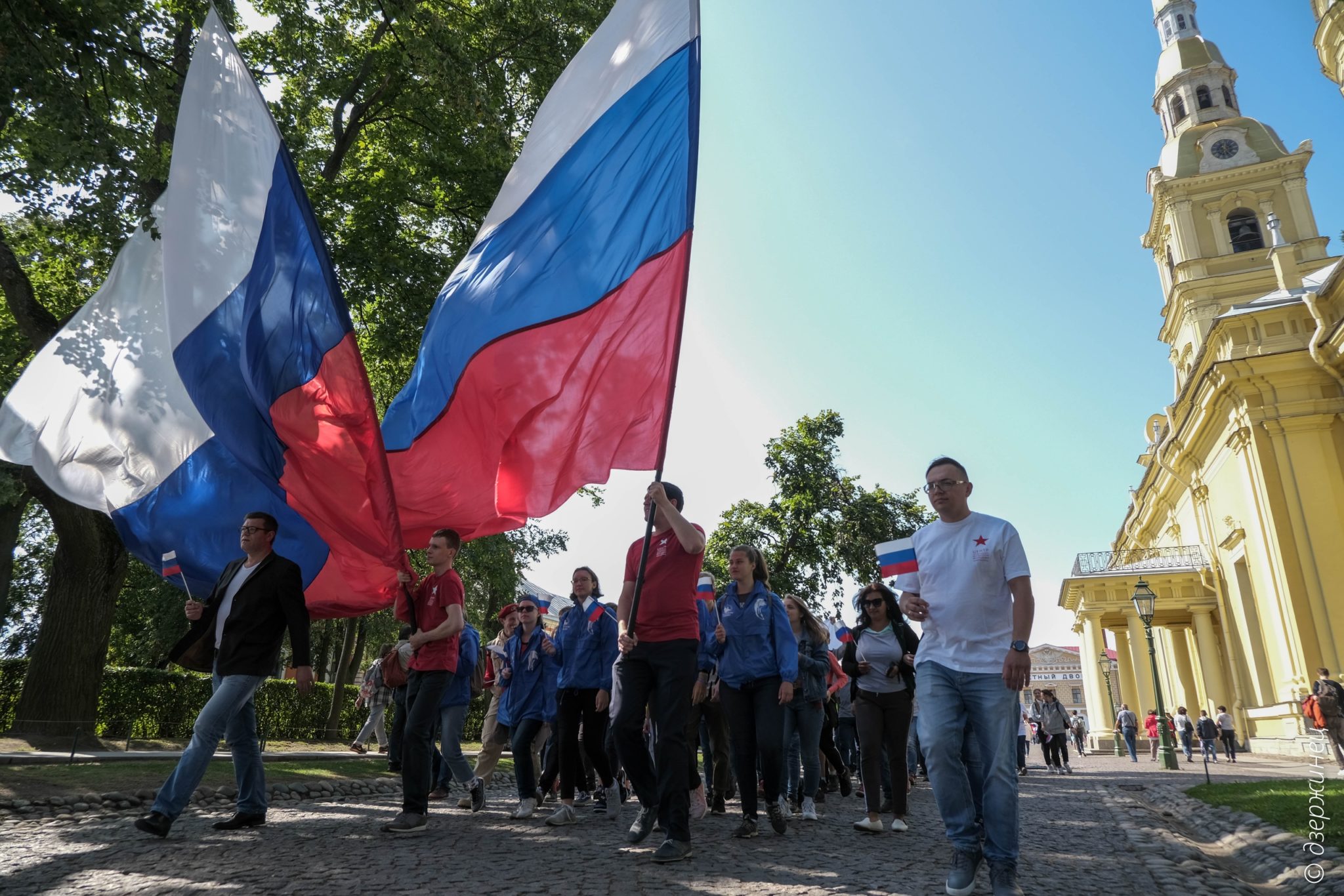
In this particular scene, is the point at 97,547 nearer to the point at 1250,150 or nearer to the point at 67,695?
the point at 67,695

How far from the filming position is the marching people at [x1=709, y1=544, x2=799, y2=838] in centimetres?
580

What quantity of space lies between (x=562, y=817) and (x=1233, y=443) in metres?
25.6

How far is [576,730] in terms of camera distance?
6926 mm

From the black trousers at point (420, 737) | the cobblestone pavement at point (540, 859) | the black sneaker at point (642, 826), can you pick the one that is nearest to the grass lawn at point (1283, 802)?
the cobblestone pavement at point (540, 859)

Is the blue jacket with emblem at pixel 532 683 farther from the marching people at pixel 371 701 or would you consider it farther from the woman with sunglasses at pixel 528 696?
the marching people at pixel 371 701

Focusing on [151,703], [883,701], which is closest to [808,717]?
[883,701]

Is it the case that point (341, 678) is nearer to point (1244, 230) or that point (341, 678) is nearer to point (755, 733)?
point (755, 733)

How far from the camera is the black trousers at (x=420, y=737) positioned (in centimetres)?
554

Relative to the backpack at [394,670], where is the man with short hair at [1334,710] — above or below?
above

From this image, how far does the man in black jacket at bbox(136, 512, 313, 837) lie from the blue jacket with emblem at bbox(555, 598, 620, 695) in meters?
2.03

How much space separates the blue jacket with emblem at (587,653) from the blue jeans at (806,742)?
158cm

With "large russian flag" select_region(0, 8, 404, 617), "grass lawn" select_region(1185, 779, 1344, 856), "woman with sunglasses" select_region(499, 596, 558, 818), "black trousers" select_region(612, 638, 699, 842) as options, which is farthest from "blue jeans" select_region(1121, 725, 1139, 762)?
"large russian flag" select_region(0, 8, 404, 617)

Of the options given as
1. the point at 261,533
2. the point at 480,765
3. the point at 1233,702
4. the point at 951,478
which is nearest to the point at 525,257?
the point at 261,533

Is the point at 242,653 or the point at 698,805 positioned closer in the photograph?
the point at 242,653
